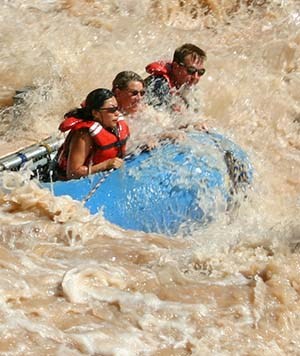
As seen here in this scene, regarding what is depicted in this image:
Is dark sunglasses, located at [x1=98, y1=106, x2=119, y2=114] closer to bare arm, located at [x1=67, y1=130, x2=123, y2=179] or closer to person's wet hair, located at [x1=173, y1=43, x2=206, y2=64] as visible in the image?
bare arm, located at [x1=67, y1=130, x2=123, y2=179]

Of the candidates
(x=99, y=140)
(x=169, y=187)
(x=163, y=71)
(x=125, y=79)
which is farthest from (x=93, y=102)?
(x=163, y=71)

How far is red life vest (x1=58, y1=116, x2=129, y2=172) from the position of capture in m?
4.73

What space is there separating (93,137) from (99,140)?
0.04 metres

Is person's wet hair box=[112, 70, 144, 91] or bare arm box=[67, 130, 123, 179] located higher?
person's wet hair box=[112, 70, 144, 91]

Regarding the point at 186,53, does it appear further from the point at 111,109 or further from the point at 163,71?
the point at 111,109

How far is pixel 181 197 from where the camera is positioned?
4.81m

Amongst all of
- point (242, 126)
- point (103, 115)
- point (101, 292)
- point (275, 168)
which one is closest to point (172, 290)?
point (101, 292)

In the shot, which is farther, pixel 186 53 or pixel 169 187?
pixel 186 53

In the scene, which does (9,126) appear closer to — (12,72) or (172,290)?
(12,72)

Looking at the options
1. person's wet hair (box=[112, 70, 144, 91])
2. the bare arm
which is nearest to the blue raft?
the bare arm

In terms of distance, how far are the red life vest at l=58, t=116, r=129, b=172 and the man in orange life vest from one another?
699 mm

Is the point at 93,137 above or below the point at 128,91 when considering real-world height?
below

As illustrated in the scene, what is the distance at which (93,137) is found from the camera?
4.73 meters

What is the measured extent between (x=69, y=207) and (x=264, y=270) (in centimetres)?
110
